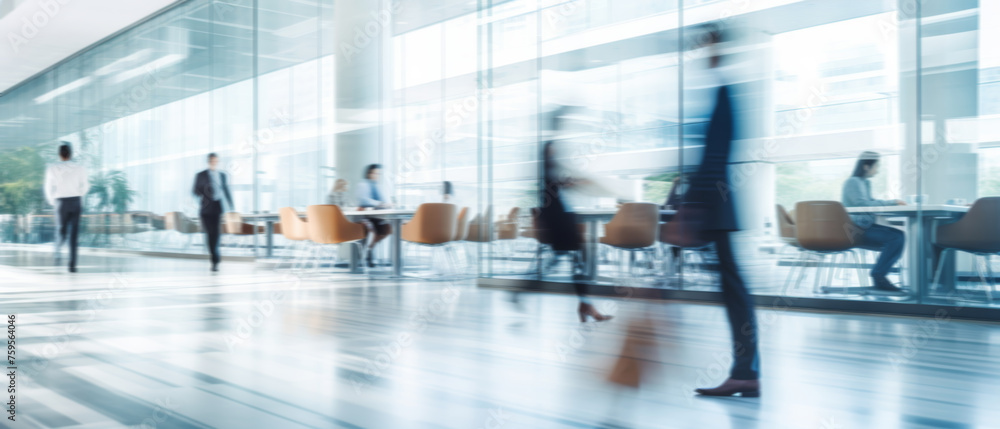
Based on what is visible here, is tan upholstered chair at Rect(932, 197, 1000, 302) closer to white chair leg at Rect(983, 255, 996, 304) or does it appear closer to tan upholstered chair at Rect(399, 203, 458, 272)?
white chair leg at Rect(983, 255, 996, 304)

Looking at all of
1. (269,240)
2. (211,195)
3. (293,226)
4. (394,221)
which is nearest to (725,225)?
(394,221)

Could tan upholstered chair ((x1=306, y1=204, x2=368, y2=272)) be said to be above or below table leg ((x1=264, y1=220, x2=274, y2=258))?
above

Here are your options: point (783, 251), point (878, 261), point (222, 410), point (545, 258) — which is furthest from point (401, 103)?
point (222, 410)

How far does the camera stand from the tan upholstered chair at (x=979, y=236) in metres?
4.51

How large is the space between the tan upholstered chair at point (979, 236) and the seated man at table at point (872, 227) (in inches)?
11.0

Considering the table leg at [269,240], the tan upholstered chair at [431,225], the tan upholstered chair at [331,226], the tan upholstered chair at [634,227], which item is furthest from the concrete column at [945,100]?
the table leg at [269,240]

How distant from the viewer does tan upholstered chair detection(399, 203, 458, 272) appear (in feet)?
22.2

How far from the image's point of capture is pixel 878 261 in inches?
198

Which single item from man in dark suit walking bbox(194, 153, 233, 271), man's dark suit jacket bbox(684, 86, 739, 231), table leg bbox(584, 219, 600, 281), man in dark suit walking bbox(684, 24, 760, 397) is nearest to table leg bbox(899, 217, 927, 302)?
table leg bbox(584, 219, 600, 281)

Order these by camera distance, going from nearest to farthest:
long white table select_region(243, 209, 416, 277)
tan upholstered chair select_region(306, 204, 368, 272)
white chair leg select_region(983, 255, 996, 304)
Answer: white chair leg select_region(983, 255, 996, 304)
long white table select_region(243, 209, 416, 277)
tan upholstered chair select_region(306, 204, 368, 272)

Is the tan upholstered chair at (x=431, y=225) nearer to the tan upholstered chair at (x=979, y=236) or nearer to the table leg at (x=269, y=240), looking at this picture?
the tan upholstered chair at (x=979, y=236)

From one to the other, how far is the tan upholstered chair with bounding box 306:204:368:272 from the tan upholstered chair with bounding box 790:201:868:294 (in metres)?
4.52

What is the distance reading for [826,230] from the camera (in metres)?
5.02

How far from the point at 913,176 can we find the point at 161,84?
14.3 metres
